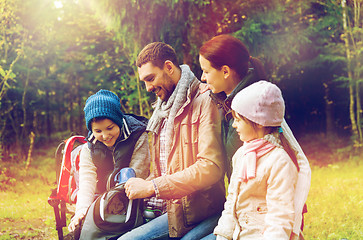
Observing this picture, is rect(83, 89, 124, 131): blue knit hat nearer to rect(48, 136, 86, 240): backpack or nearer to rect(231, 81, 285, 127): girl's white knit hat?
rect(48, 136, 86, 240): backpack

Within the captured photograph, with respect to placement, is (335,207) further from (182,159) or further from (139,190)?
(139,190)

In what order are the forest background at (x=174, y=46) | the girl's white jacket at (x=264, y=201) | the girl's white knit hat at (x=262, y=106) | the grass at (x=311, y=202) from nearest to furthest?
1. the girl's white jacket at (x=264, y=201)
2. the girl's white knit hat at (x=262, y=106)
3. the grass at (x=311, y=202)
4. the forest background at (x=174, y=46)

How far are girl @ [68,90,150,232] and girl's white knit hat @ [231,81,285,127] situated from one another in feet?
3.74

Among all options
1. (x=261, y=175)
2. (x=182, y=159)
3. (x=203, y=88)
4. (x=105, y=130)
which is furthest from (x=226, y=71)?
(x=105, y=130)

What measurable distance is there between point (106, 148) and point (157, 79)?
701mm

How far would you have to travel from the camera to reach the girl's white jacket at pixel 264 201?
1.98 m

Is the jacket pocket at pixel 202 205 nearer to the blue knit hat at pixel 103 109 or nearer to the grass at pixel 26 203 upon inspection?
the blue knit hat at pixel 103 109

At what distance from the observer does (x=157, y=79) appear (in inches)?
111

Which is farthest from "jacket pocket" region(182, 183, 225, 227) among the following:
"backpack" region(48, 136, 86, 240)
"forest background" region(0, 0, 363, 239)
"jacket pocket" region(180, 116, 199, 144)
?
"forest background" region(0, 0, 363, 239)

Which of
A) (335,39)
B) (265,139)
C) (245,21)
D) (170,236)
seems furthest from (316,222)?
(335,39)

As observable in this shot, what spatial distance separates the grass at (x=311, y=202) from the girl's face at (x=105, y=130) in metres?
2.74

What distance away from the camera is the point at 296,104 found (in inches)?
579

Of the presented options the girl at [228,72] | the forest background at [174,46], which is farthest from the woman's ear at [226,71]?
the forest background at [174,46]

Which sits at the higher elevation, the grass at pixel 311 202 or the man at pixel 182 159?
the man at pixel 182 159
